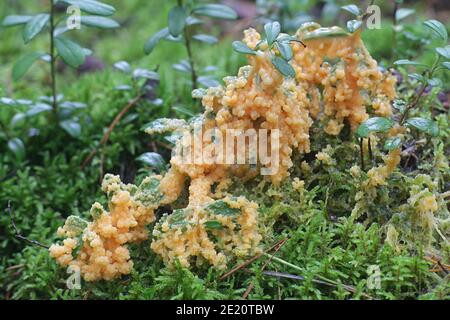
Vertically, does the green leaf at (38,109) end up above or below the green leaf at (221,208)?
above

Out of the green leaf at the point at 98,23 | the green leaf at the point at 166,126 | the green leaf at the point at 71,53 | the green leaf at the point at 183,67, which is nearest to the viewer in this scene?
the green leaf at the point at 166,126

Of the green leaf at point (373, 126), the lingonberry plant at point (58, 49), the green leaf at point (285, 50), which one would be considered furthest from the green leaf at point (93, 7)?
the green leaf at point (373, 126)

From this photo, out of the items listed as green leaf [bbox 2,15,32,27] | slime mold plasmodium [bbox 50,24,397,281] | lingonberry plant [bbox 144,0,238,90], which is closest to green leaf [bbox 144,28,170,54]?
lingonberry plant [bbox 144,0,238,90]

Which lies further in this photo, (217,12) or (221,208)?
(217,12)

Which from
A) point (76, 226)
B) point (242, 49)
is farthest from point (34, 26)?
point (242, 49)

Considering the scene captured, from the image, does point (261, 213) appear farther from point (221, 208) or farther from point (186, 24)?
point (186, 24)

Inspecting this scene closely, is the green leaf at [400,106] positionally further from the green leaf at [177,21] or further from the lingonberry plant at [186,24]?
the green leaf at [177,21]
